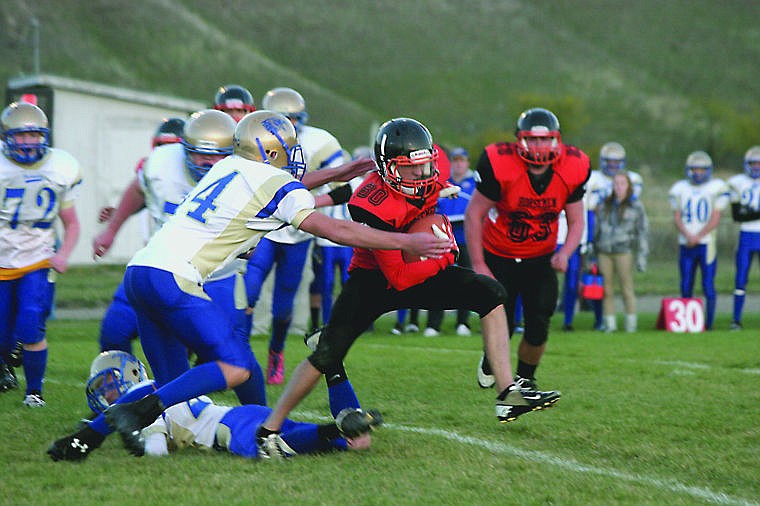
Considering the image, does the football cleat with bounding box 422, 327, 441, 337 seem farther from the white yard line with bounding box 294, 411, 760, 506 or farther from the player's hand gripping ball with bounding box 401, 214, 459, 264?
the player's hand gripping ball with bounding box 401, 214, 459, 264

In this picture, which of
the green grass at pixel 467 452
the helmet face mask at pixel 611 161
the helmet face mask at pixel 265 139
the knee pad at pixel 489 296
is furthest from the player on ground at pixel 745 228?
the helmet face mask at pixel 265 139

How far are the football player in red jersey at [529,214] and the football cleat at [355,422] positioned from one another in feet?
5.24

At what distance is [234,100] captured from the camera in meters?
7.39

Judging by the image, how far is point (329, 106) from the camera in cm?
7875

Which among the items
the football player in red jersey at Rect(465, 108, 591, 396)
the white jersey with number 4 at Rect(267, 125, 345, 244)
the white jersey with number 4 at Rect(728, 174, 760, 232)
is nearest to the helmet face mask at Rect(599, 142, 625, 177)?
the white jersey with number 4 at Rect(728, 174, 760, 232)

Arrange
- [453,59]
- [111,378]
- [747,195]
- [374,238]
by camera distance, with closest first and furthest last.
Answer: [374,238] < [111,378] < [747,195] < [453,59]

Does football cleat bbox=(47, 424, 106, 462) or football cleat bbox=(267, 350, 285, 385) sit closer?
football cleat bbox=(47, 424, 106, 462)

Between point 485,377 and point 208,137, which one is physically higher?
point 208,137

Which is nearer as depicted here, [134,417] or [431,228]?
[134,417]

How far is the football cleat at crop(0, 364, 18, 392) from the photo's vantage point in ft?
22.9

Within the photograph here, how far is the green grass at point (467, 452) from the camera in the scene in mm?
4258

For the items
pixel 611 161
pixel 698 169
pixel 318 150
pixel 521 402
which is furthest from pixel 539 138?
pixel 698 169

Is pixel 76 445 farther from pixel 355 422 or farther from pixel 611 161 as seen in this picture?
pixel 611 161

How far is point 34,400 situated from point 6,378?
75 cm
